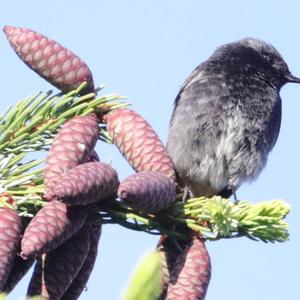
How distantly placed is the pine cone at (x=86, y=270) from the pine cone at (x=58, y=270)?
118 mm

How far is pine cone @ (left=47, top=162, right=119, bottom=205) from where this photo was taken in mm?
1237

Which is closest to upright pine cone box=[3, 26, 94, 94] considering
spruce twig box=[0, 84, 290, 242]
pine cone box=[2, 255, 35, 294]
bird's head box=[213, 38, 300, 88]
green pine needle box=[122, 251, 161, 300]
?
spruce twig box=[0, 84, 290, 242]

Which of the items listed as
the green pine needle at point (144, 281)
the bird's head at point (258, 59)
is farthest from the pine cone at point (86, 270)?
the bird's head at point (258, 59)

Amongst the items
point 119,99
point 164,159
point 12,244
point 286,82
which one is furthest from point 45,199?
point 286,82

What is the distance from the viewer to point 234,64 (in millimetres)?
4078

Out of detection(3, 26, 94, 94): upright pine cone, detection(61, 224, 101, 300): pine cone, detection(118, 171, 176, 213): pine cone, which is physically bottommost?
detection(61, 224, 101, 300): pine cone

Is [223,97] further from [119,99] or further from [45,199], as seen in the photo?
[45,199]

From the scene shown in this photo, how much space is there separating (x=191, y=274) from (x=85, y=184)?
1.16 feet

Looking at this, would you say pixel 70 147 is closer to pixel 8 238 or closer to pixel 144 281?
pixel 8 238

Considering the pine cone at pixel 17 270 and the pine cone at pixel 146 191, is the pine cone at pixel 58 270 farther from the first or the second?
the pine cone at pixel 146 191

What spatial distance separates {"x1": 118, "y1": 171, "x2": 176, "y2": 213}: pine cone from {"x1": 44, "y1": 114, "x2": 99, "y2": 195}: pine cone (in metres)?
0.18

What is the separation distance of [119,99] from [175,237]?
47 centimetres

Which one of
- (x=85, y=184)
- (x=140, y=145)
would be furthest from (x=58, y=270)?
(x=140, y=145)

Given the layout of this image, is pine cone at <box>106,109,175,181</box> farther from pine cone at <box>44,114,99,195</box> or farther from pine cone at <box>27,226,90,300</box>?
pine cone at <box>27,226,90,300</box>
